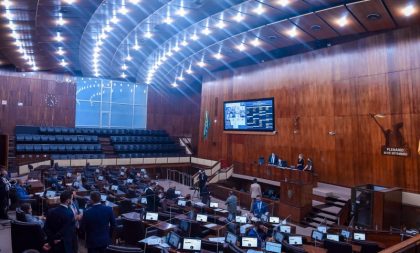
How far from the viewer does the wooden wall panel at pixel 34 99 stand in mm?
18344

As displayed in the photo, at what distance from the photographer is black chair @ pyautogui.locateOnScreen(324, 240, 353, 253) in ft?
18.3

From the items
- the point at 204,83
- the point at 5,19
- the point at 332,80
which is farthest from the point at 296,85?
the point at 5,19

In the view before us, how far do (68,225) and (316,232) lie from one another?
471cm

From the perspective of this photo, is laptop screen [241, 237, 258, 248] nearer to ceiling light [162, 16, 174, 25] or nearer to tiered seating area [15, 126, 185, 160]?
ceiling light [162, 16, 174, 25]

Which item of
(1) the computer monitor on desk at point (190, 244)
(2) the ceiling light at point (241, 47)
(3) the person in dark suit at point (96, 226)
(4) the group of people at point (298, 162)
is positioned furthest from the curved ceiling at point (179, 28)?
(1) the computer monitor on desk at point (190, 244)

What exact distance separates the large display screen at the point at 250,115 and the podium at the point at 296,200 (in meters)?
5.04

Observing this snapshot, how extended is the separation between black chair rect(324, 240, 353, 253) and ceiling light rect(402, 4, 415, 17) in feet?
25.0

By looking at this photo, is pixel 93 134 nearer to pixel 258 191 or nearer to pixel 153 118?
pixel 153 118

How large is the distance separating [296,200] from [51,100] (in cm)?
1618

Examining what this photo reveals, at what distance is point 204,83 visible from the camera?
21203mm

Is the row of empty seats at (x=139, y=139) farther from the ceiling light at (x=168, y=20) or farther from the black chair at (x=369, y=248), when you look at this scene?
the black chair at (x=369, y=248)

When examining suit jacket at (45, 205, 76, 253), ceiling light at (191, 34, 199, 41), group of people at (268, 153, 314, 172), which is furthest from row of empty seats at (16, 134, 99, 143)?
suit jacket at (45, 205, 76, 253)

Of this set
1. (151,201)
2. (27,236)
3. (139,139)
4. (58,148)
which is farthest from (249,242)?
(139,139)

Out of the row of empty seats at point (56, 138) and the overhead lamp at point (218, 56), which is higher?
the overhead lamp at point (218, 56)
